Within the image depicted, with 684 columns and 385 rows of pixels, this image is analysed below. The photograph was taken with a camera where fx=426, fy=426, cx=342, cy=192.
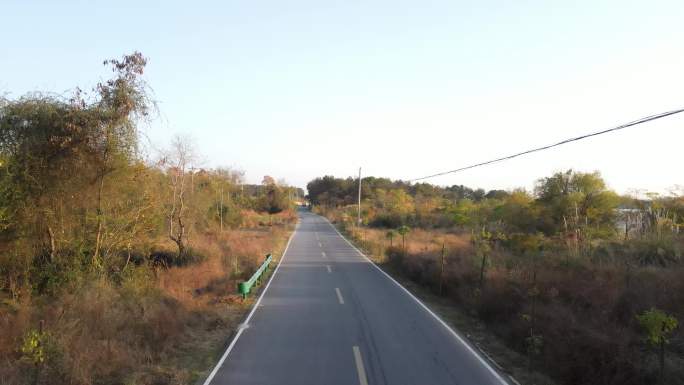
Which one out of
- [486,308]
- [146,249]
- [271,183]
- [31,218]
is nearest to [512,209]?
[486,308]

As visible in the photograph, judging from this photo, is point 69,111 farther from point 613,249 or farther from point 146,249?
point 613,249

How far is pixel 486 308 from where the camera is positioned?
1230cm

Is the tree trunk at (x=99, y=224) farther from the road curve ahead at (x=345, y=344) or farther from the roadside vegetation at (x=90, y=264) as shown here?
the road curve ahead at (x=345, y=344)

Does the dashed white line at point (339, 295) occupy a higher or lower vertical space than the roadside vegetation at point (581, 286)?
lower

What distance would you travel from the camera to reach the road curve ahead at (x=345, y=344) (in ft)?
24.8

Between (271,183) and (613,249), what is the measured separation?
81574 mm

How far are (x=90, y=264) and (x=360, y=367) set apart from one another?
930cm

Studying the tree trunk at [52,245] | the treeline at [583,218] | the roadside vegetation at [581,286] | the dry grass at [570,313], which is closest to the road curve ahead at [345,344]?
the dry grass at [570,313]

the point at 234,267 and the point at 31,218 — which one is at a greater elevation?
the point at 31,218

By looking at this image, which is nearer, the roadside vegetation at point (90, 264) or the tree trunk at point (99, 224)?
the roadside vegetation at point (90, 264)

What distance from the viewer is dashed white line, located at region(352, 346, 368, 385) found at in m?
7.35

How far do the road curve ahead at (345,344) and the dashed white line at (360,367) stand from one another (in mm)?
17

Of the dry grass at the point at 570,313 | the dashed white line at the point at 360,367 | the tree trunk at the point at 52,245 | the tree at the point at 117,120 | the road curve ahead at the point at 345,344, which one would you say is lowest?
the road curve ahead at the point at 345,344

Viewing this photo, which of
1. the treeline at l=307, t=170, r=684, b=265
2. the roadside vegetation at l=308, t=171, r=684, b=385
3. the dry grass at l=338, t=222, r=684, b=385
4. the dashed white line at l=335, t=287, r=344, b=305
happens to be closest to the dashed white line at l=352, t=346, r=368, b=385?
the dry grass at l=338, t=222, r=684, b=385
